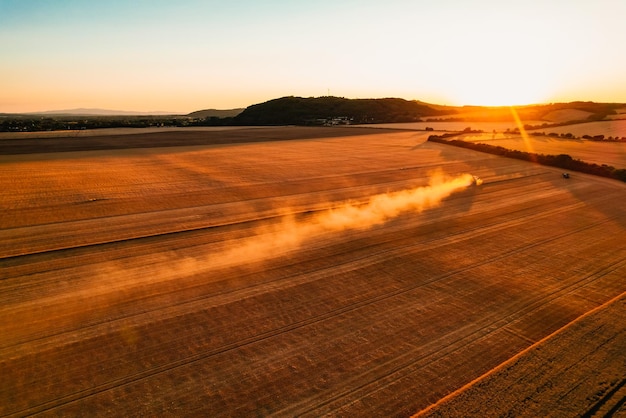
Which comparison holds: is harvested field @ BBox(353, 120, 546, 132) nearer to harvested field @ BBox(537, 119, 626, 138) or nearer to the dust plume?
harvested field @ BBox(537, 119, 626, 138)

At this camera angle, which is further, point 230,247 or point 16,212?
point 16,212

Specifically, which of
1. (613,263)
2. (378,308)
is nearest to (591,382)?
(378,308)

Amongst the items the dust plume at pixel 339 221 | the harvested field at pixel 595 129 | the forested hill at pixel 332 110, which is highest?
the forested hill at pixel 332 110

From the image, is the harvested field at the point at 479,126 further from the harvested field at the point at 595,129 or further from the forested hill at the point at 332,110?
the forested hill at the point at 332,110

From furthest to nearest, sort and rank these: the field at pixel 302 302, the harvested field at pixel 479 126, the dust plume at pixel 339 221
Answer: the harvested field at pixel 479 126 → the dust plume at pixel 339 221 → the field at pixel 302 302

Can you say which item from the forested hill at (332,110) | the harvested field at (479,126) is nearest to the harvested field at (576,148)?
the harvested field at (479,126)

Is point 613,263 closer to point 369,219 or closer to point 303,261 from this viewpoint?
point 369,219

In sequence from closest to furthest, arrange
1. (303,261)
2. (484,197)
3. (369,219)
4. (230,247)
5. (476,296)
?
(476,296), (303,261), (230,247), (369,219), (484,197)
